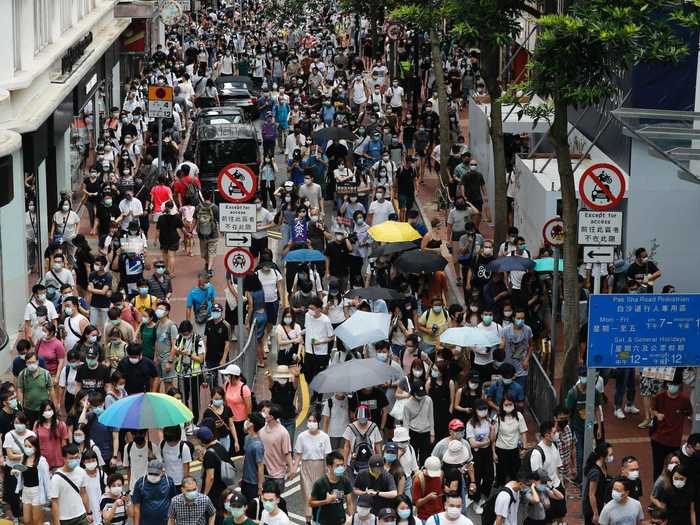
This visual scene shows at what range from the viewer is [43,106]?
2541cm

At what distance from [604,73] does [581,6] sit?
44.9 inches

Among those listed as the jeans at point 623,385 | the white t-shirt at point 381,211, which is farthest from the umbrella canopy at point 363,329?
the white t-shirt at point 381,211

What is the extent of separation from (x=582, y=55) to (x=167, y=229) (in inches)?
371

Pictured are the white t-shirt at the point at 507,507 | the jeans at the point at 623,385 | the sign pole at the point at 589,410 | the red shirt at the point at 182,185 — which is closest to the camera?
the white t-shirt at the point at 507,507

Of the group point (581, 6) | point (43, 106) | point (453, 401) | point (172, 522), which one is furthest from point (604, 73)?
point (43, 106)

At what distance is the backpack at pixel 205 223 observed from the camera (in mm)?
25812

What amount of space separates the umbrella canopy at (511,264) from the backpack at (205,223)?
226 inches

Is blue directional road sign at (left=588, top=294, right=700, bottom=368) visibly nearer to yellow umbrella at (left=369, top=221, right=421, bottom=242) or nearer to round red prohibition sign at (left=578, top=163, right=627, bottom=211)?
round red prohibition sign at (left=578, top=163, right=627, bottom=211)

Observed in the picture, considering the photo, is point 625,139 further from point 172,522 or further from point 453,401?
point 172,522

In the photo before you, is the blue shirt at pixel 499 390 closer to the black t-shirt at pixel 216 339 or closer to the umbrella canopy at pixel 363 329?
the umbrella canopy at pixel 363 329

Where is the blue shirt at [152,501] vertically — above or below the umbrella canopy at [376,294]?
below

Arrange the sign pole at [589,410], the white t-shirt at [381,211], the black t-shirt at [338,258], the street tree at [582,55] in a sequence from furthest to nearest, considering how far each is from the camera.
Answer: the white t-shirt at [381,211]
the black t-shirt at [338,258]
the street tree at [582,55]
the sign pole at [589,410]

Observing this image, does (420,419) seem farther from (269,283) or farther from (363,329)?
(269,283)

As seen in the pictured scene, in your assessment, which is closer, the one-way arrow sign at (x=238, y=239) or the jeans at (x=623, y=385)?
the one-way arrow sign at (x=238, y=239)
